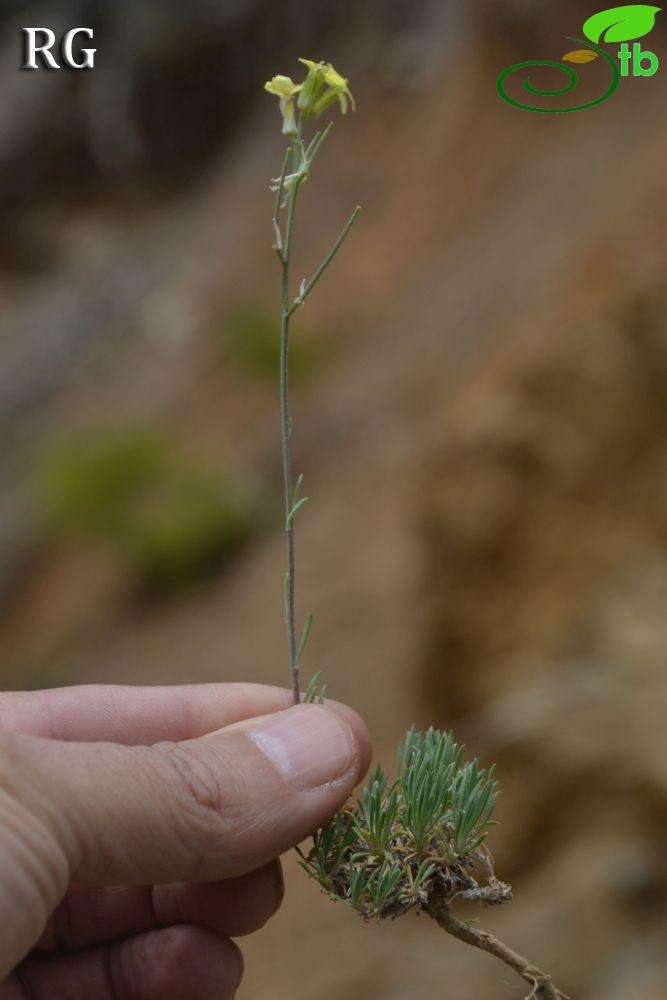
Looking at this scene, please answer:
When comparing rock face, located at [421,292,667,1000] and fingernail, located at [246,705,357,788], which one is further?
rock face, located at [421,292,667,1000]

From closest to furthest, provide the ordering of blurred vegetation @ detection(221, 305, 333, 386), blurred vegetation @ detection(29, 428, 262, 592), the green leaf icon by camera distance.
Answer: the green leaf icon, blurred vegetation @ detection(29, 428, 262, 592), blurred vegetation @ detection(221, 305, 333, 386)

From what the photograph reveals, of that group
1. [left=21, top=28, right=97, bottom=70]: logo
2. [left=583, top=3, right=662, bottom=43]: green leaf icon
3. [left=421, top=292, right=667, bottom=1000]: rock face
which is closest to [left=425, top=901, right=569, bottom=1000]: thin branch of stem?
[left=421, top=292, right=667, bottom=1000]: rock face

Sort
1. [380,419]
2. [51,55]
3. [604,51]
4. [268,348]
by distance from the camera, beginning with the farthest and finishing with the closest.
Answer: [51,55] < [268,348] < [380,419] < [604,51]

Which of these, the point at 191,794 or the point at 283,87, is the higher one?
the point at 283,87

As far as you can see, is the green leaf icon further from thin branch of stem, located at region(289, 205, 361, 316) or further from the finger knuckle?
the finger knuckle

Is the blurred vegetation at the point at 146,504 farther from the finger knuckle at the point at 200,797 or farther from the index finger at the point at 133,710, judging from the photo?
the finger knuckle at the point at 200,797

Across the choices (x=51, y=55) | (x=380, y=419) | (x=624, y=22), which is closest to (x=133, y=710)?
(x=624, y=22)

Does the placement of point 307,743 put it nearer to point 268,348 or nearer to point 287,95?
point 287,95
